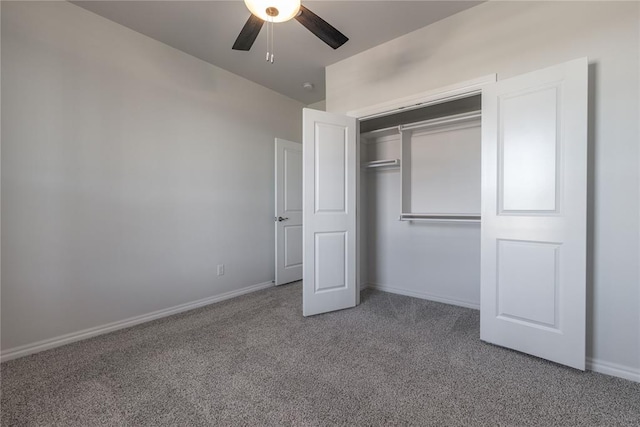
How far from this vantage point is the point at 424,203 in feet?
10.9

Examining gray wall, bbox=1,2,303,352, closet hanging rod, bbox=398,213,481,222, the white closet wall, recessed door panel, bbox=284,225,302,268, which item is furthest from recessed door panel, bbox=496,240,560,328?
gray wall, bbox=1,2,303,352

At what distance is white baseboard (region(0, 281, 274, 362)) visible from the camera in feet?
6.57

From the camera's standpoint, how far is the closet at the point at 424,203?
117 inches

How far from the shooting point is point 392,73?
282 centimetres

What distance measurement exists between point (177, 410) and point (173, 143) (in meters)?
2.43

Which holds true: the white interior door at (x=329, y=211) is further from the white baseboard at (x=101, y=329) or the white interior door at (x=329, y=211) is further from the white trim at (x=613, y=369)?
the white trim at (x=613, y=369)

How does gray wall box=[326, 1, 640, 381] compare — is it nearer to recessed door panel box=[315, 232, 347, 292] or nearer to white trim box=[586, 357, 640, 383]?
white trim box=[586, 357, 640, 383]

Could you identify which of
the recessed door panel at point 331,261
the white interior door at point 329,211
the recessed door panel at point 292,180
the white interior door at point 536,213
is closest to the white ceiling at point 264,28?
the white interior door at point 329,211

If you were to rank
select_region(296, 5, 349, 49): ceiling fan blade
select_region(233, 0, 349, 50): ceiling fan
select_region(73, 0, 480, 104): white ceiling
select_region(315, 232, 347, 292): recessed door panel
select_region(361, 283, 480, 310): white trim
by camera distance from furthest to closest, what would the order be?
select_region(361, 283, 480, 310): white trim < select_region(315, 232, 347, 292): recessed door panel < select_region(73, 0, 480, 104): white ceiling < select_region(296, 5, 349, 49): ceiling fan blade < select_region(233, 0, 349, 50): ceiling fan

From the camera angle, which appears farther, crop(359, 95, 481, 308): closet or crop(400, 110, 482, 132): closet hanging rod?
crop(359, 95, 481, 308): closet

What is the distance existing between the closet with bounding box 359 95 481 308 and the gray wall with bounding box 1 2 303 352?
1.71 meters

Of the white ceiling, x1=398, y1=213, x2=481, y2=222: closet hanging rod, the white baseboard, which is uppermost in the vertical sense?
the white ceiling

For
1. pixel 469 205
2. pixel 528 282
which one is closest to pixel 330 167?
pixel 469 205

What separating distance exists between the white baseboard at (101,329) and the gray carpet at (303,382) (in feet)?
0.26
